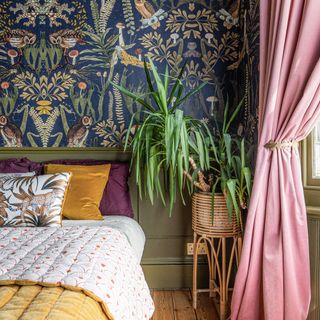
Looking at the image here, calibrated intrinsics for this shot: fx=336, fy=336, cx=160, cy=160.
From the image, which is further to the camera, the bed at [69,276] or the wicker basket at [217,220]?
the wicker basket at [217,220]

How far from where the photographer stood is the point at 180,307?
233 centimetres

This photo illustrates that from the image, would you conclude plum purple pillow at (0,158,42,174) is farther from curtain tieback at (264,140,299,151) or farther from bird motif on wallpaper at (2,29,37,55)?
curtain tieback at (264,140,299,151)

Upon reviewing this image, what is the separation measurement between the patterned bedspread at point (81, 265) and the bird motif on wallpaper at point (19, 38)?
4.97 feet

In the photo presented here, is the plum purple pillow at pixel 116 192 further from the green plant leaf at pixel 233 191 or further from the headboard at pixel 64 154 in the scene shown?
the green plant leaf at pixel 233 191

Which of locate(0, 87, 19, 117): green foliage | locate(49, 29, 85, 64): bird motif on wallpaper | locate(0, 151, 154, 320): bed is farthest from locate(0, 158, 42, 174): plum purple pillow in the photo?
locate(49, 29, 85, 64): bird motif on wallpaper

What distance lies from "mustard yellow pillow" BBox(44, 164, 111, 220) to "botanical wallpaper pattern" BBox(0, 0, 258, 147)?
1.24 ft

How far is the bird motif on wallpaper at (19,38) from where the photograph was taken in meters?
2.65

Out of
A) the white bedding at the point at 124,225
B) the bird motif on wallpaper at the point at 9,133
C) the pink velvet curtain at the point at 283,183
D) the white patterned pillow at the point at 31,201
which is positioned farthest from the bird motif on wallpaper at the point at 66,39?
the pink velvet curtain at the point at 283,183

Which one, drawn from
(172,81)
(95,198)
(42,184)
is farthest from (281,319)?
(172,81)

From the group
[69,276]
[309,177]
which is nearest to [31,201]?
[69,276]

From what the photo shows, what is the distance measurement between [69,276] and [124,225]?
41.0 inches

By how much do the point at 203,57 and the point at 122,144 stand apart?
941mm

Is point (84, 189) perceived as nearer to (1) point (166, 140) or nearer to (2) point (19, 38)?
(1) point (166, 140)

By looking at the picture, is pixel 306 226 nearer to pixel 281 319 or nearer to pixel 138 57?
pixel 281 319
